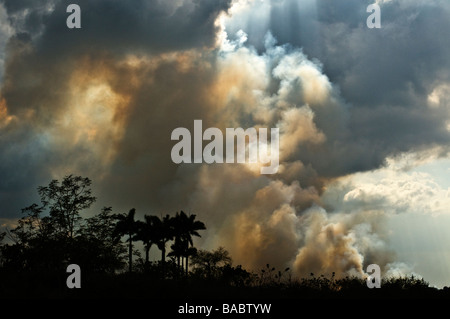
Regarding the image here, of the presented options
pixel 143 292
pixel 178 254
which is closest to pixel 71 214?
pixel 178 254

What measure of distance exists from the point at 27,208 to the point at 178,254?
88.5 feet

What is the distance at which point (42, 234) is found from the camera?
259 ft
